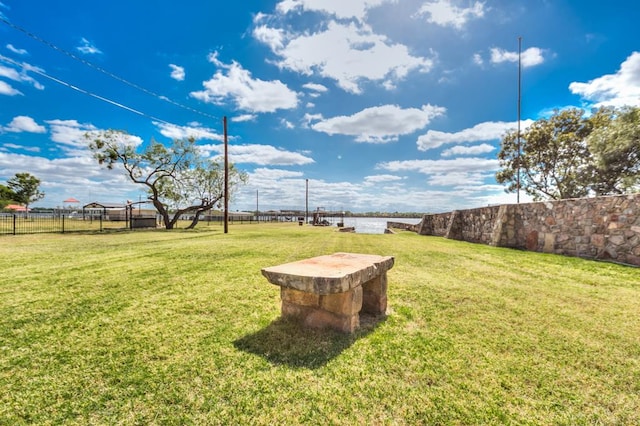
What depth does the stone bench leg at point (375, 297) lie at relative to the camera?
124 inches

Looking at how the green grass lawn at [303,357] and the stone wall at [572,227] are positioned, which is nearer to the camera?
the green grass lawn at [303,357]

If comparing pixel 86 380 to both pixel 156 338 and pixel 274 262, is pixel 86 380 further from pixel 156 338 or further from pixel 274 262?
pixel 274 262

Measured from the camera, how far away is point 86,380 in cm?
189

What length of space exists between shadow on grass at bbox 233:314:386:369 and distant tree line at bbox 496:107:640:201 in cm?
1562

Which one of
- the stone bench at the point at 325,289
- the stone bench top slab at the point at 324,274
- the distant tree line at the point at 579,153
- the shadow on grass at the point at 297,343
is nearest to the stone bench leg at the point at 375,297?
the stone bench at the point at 325,289

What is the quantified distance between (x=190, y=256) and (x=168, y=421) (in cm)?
562

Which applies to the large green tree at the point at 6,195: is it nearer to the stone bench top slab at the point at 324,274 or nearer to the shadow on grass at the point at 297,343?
the shadow on grass at the point at 297,343

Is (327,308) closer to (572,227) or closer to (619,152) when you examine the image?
(572,227)

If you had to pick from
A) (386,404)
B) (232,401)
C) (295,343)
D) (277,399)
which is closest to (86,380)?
(232,401)

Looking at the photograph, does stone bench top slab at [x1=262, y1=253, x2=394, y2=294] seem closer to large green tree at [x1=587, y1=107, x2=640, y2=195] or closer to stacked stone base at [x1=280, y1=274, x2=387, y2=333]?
stacked stone base at [x1=280, y1=274, x2=387, y2=333]

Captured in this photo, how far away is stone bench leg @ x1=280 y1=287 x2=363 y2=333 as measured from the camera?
258 cm

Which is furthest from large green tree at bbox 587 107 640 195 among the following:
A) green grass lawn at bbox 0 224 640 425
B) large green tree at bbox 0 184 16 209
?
large green tree at bbox 0 184 16 209

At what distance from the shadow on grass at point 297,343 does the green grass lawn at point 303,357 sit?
0.02 m

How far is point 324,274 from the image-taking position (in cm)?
237
